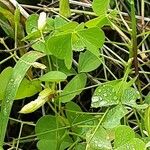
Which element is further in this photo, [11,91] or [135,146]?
[11,91]

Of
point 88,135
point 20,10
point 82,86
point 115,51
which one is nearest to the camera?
point 88,135

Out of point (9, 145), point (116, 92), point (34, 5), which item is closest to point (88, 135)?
point (116, 92)

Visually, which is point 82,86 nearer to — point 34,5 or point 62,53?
point 62,53

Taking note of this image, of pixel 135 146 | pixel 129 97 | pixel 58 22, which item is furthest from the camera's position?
pixel 58 22

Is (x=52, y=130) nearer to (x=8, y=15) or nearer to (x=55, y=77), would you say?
(x=55, y=77)

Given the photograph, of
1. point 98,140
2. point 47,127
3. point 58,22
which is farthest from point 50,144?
point 58,22

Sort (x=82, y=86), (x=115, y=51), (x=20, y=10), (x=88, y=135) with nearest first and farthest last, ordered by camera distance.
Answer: (x=88, y=135)
(x=82, y=86)
(x=20, y=10)
(x=115, y=51)

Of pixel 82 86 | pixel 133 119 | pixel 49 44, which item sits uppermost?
pixel 49 44

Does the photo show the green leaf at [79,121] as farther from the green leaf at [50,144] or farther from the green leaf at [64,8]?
the green leaf at [64,8]
